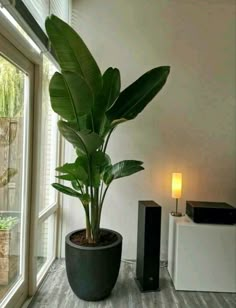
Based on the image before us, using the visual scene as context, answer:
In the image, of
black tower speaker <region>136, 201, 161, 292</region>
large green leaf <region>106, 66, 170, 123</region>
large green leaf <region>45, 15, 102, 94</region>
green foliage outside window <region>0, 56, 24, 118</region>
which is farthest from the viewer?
black tower speaker <region>136, 201, 161, 292</region>

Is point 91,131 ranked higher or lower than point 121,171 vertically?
higher

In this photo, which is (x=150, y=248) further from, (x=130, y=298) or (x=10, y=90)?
(x=10, y=90)

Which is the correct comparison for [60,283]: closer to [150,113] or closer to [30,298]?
[30,298]

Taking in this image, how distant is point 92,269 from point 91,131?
3.70ft

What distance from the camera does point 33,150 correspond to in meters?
2.41

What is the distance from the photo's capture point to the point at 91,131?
7.09 feet

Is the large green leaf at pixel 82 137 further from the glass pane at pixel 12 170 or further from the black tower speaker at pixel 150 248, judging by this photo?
the black tower speaker at pixel 150 248

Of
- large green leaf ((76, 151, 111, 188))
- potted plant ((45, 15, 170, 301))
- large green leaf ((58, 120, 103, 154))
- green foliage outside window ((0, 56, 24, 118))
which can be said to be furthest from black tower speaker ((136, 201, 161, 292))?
green foliage outside window ((0, 56, 24, 118))

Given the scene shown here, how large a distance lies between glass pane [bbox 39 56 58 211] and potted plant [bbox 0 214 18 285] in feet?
1.97

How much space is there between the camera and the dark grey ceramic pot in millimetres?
2336

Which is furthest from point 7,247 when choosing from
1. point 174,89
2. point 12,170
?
point 174,89

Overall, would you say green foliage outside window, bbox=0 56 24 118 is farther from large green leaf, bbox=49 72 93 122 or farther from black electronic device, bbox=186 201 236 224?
black electronic device, bbox=186 201 236 224

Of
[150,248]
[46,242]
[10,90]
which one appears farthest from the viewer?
[46,242]

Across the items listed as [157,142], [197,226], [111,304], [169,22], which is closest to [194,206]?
[197,226]
